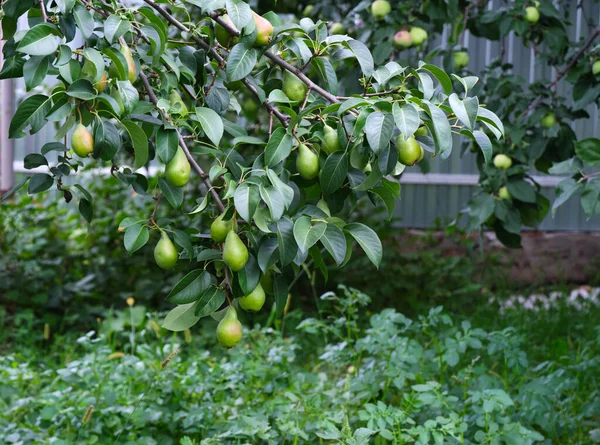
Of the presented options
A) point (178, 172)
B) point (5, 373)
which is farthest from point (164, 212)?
point (178, 172)

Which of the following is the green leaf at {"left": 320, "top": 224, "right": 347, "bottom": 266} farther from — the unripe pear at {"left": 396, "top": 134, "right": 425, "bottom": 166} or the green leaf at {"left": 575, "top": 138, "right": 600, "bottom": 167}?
the green leaf at {"left": 575, "top": 138, "right": 600, "bottom": 167}

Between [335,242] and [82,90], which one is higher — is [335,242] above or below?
below

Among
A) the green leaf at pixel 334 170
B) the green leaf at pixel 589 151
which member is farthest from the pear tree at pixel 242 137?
the green leaf at pixel 589 151

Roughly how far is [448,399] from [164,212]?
2.73 metres

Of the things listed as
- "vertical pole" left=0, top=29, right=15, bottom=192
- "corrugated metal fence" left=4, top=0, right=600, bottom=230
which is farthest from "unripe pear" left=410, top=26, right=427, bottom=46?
→ "corrugated metal fence" left=4, top=0, right=600, bottom=230

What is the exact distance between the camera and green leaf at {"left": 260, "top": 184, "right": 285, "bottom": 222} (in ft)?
3.42

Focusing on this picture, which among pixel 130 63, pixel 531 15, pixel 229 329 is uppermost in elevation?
pixel 531 15

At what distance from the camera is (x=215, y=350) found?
3.47 meters

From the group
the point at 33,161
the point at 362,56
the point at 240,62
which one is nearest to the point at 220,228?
the point at 240,62

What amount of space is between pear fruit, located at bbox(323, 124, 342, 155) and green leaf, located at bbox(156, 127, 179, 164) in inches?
9.3

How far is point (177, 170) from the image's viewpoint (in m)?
1.18

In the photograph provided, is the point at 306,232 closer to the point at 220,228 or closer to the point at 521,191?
→ the point at 220,228

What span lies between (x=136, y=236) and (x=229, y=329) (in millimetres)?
218

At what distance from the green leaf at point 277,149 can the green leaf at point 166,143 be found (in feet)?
0.50
